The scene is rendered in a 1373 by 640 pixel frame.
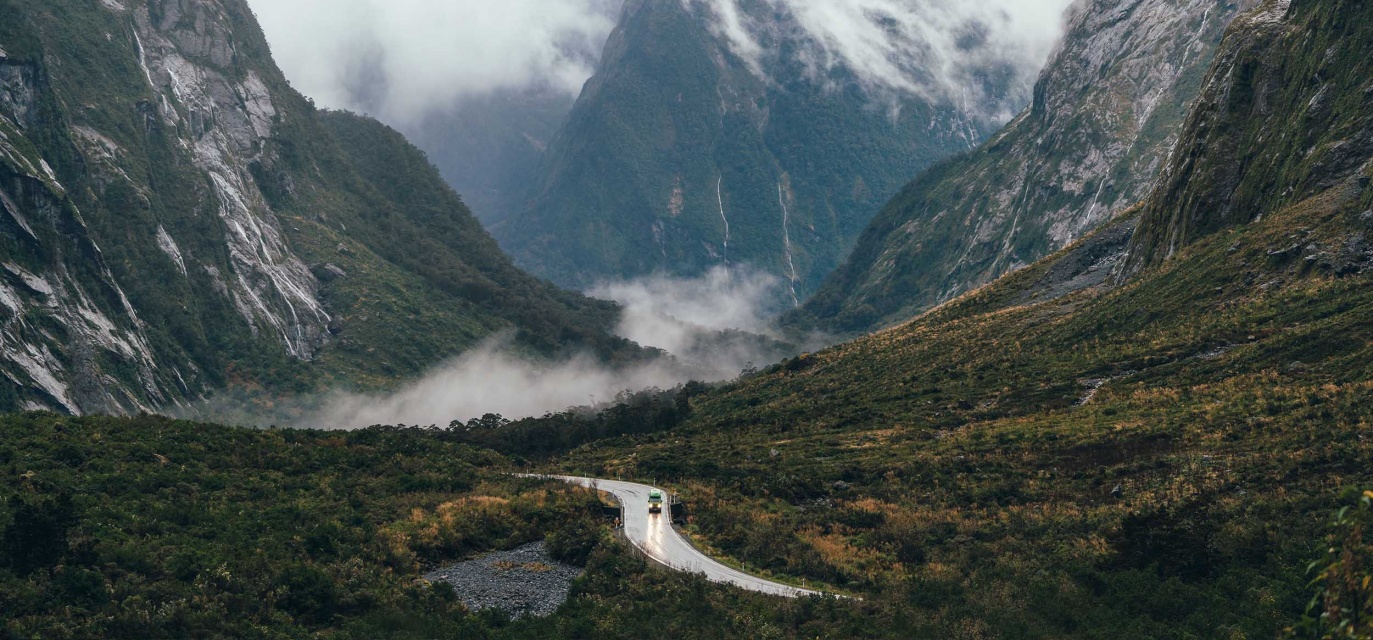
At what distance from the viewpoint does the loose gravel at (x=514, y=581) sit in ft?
135

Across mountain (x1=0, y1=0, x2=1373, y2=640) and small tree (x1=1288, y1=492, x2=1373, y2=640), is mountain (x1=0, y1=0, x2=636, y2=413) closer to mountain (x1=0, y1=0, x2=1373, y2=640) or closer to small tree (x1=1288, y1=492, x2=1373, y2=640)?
mountain (x1=0, y1=0, x2=1373, y2=640)

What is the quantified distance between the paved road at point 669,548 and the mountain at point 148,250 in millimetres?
77266

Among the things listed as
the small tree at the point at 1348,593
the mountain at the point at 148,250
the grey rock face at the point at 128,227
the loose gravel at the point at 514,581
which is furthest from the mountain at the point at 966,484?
the mountain at the point at 148,250

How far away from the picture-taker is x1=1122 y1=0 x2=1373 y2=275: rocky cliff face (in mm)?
80125

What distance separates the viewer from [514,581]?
44719 mm

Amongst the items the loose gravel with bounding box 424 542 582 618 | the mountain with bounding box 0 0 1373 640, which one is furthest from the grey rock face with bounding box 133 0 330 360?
the loose gravel with bounding box 424 542 582 618

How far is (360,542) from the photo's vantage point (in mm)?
46406

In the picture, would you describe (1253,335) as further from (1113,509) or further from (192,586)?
(192,586)

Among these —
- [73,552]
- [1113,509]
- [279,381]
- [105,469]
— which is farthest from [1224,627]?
[279,381]

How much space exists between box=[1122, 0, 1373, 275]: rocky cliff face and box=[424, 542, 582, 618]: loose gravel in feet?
185

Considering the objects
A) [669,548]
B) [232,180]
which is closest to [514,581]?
[669,548]

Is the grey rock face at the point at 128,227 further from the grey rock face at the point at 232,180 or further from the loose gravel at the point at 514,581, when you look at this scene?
the loose gravel at the point at 514,581

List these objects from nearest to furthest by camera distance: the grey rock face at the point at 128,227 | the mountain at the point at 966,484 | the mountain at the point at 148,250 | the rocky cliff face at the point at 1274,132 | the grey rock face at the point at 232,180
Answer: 1. the mountain at the point at 966,484
2. the rocky cliff face at the point at 1274,132
3. the grey rock face at the point at 128,227
4. the mountain at the point at 148,250
5. the grey rock face at the point at 232,180

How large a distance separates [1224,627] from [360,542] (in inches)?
1305
